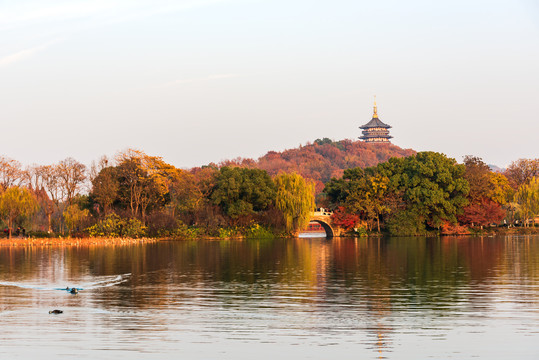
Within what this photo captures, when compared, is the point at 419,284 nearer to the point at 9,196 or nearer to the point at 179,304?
the point at 179,304

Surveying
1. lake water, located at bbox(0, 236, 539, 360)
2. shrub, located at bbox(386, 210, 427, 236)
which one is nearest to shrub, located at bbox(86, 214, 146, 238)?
lake water, located at bbox(0, 236, 539, 360)

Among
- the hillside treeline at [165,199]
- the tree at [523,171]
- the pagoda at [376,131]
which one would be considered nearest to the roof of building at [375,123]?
the pagoda at [376,131]

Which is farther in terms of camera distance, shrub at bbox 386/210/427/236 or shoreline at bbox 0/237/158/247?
shrub at bbox 386/210/427/236

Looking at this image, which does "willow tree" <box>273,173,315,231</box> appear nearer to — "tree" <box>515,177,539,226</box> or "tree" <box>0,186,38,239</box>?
"tree" <box>0,186,38,239</box>

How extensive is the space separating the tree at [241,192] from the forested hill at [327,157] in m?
66.6

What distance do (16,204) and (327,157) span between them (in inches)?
4144

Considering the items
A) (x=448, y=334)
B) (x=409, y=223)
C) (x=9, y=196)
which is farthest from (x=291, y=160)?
(x=448, y=334)

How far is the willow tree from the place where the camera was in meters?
62.3

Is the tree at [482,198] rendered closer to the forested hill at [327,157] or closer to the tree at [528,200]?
the tree at [528,200]

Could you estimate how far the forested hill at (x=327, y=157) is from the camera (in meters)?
138

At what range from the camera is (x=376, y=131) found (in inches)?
6580

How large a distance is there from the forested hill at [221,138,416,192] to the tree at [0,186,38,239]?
255ft

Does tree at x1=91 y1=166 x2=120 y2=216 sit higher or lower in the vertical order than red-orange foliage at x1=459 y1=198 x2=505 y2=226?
higher

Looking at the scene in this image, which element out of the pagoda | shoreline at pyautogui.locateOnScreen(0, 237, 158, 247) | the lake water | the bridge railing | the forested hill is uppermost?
the pagoda
